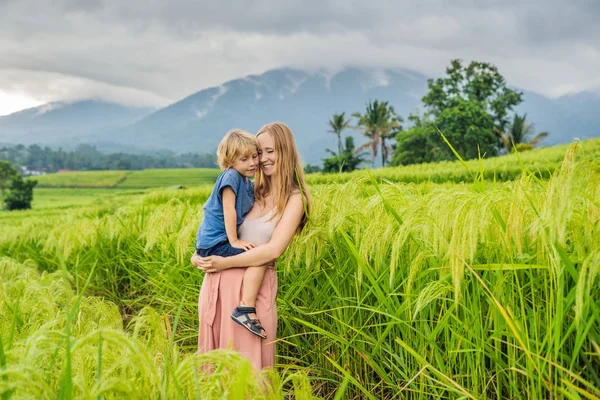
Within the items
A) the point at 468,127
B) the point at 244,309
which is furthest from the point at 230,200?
the point at 468,127

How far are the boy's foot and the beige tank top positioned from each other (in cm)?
35

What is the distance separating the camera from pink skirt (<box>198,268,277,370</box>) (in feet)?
7.45

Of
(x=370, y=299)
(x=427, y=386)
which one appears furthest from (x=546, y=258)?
(x=370, y=299)

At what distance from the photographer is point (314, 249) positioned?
2.54 meters

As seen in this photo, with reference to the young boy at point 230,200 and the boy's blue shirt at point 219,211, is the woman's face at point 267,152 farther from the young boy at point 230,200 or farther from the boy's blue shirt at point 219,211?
the boy's blue shirt at point 219,211

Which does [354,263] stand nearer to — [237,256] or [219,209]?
[237,256]

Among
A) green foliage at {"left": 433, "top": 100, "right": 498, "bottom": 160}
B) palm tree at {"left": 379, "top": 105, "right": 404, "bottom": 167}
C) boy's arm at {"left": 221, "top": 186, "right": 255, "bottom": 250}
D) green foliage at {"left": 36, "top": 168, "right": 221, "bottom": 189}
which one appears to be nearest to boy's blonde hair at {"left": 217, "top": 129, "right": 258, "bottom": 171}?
boy's arm at {"left": 221, "top": 186, "right": 255, "bottom": 250}

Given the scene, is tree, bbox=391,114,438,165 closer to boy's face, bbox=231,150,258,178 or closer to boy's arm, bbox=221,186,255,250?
boy's face, bbox=231,150,258,178

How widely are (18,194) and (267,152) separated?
54486 mm

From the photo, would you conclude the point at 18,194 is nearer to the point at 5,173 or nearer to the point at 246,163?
the point at 5,173

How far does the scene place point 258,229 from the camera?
2.43m

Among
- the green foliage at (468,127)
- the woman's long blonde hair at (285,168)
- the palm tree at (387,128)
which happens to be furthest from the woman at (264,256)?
the palm tree at (387,128)

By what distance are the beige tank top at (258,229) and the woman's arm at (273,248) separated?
0.11 metres

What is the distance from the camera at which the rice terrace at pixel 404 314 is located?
128 centimetres
